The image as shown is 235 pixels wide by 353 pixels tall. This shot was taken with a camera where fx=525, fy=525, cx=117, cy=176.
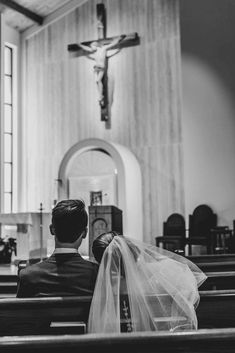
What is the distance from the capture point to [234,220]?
7.70 meters

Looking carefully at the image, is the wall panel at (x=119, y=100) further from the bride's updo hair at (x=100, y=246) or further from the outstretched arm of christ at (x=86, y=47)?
the bride's updo hair at (x=100, y=246)

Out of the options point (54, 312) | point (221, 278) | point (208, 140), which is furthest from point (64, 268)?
point (208, 140)

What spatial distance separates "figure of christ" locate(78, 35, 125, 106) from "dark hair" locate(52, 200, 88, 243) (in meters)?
7.49

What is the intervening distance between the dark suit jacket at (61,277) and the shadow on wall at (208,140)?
6165mm

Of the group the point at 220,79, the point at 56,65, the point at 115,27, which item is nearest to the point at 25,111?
the point at 56,65

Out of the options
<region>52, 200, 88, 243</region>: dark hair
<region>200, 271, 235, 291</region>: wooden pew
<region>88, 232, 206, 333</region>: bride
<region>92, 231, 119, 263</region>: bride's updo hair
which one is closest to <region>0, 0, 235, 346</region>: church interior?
<region>200, 271, 235, 291</region>: wooden pew

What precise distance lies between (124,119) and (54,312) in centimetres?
766

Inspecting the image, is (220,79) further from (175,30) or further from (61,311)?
(61,311)

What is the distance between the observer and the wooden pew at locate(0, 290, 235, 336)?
2053mm

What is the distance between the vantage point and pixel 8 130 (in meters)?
10.7

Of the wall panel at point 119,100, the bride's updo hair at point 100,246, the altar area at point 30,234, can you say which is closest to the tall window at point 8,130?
the wall panel at point 119,100

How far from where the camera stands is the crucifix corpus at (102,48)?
9602 millimetres

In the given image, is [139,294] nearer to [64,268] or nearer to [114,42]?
[64,268]

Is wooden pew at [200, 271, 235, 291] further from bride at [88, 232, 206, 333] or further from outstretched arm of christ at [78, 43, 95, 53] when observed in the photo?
outstretched arm of christ at [78, 43, 95, 53]
